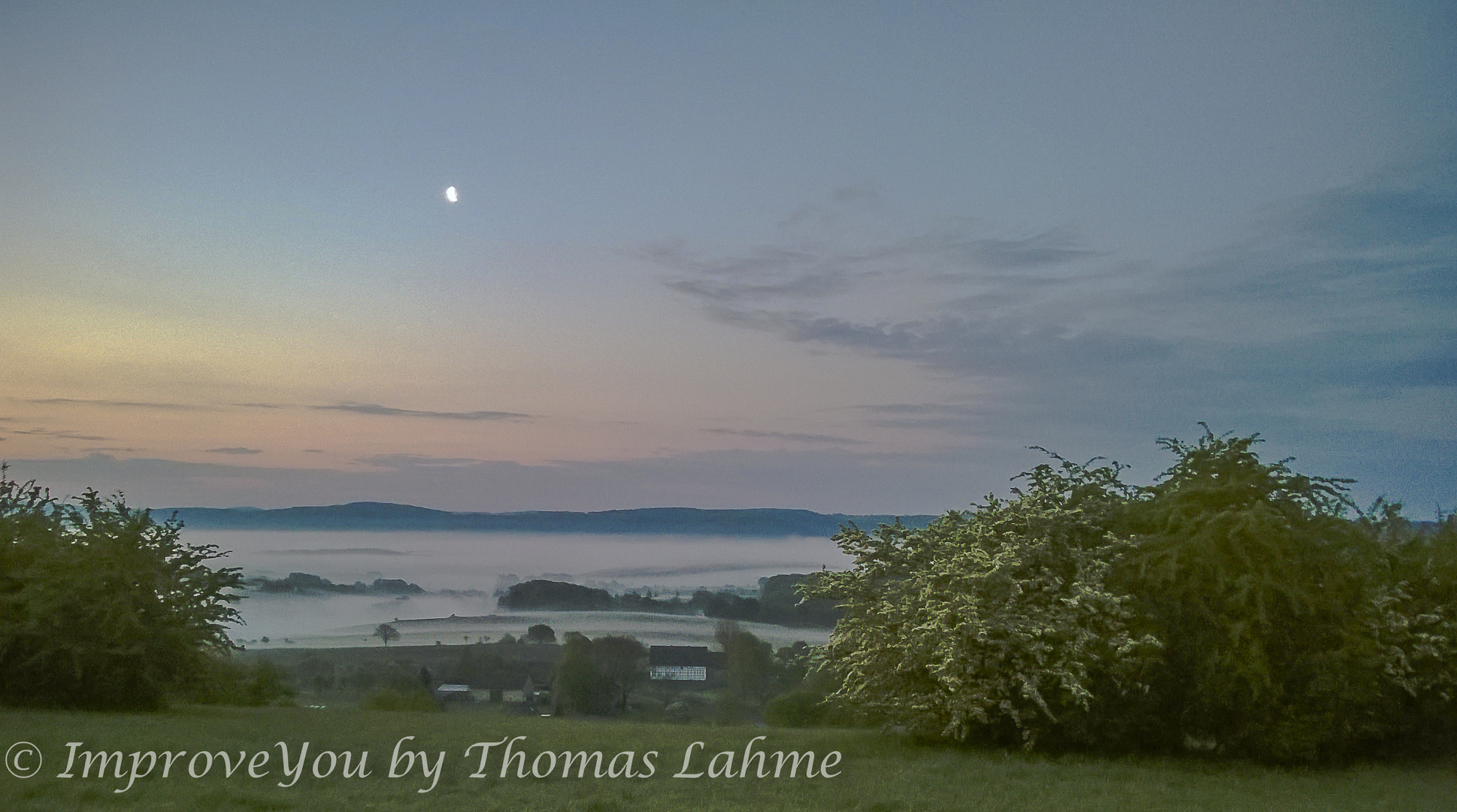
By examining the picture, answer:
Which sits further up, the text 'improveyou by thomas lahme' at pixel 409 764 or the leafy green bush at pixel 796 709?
the text 'improveyou by thomas lahme' at pixel 409 764

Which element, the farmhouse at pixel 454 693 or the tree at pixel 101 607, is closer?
the tree at pixel 101 607

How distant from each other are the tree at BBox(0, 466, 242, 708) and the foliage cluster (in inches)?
533

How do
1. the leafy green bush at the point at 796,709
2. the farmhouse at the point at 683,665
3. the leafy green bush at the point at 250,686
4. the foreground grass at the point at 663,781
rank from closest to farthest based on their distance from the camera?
the foreground grass at the point at 663,781 → the leafy green bush at the point at 796,709 → the leafy green bush at the point at 250,686 → the farmhouse at the point at 683,665

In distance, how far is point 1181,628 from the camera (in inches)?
606

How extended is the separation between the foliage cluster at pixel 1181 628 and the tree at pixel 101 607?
13526 millimetres

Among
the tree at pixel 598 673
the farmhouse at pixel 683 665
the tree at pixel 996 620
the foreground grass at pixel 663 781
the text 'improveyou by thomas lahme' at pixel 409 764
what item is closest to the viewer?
the foreground grass at pixel 663 781

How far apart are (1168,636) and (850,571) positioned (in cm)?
552

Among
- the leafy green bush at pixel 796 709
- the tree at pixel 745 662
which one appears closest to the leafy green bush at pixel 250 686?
the tree at pixel 745 662

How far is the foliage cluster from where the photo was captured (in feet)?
48.4

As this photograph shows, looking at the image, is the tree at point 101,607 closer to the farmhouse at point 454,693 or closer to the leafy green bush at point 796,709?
the farmhouse at point 454,693

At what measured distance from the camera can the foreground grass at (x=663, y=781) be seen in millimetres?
11562

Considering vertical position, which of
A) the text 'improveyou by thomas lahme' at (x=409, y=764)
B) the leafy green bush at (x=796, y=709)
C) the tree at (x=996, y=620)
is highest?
the tree at (x=996, y=620)

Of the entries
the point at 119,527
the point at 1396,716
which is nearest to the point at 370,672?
the point at 119,527

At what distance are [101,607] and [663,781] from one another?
40.7 ft
